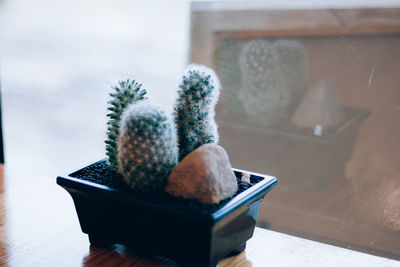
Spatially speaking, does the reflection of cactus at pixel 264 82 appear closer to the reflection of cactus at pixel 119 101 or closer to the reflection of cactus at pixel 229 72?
the reflection of cactus at pixel 229 72

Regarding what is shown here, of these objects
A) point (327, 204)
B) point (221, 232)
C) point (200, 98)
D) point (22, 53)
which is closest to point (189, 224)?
point (221, 232)

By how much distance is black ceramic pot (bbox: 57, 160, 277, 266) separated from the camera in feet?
1.84

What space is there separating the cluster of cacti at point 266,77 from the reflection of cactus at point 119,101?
0.50 metres

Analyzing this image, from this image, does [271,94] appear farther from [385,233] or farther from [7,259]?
[7,259]

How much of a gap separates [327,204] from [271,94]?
326 millimetres

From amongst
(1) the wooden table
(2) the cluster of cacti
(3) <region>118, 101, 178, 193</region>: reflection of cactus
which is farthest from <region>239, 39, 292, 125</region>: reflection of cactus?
(3) <region>118, 101, 178, 193</region>: reflection of cactus

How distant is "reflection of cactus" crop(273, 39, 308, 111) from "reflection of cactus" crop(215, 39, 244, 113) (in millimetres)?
125

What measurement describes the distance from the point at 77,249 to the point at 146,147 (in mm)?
253

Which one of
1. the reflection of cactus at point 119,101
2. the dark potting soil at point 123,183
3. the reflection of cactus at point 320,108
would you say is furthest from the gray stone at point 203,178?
the reflection of cactus at point 320,108

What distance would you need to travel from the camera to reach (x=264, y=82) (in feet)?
3.59

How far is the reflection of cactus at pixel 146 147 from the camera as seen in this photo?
0.56 metres

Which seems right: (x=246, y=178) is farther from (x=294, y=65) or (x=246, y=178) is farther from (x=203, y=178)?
(x=294, y=65)

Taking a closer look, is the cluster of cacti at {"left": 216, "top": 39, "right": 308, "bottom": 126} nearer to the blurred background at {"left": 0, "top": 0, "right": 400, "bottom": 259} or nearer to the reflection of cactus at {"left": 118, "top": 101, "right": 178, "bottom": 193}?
the blurred background at {"left": 0, "top": 0, "right": 400, "bottom": 259}

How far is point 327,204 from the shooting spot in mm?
1055
